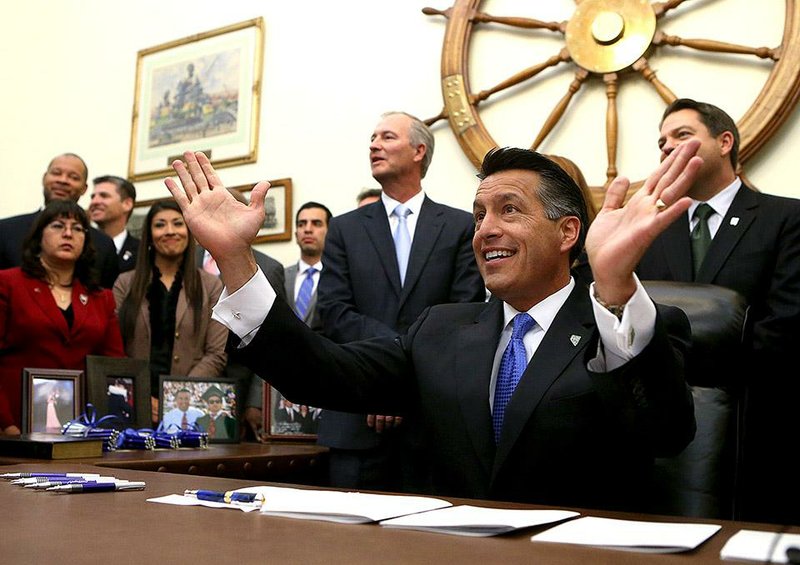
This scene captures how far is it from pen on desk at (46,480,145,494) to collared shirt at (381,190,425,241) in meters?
2.01

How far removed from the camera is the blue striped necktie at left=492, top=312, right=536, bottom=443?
190 cm

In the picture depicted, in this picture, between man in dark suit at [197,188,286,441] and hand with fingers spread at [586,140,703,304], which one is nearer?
hand with fingers spread at [586,140,703,304]

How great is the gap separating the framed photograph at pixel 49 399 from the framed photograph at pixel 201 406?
0.26 m

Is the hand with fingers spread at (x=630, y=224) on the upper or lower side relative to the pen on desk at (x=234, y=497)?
upper

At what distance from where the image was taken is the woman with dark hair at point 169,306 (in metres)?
3.65

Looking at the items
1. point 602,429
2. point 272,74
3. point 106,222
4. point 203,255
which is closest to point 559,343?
point 602,429

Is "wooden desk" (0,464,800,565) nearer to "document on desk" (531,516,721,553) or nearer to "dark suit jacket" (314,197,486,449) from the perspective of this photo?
"document on desk" (531,516,721,553)

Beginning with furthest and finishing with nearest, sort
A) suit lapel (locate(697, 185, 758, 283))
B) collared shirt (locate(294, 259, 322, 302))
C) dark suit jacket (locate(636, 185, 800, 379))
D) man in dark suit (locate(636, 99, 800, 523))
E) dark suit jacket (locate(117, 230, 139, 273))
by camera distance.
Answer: dark suit jacket (locate(117, 230, 139, 273)) < collared shirt (locate(294, 259, 322, 302)) < suit lapel (locate(697, 185, 758, 283)) < dark suit jacket (locate(636, 185, 800, 379)) < man in dark suit (locate(636, 99, 800, 523))

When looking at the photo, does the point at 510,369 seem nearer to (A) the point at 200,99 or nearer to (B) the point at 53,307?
(B) the point at 53,307

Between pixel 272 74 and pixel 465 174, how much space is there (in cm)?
153

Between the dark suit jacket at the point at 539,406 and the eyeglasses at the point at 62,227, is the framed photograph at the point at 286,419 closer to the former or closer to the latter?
the eyeglasses at the point at 62,227

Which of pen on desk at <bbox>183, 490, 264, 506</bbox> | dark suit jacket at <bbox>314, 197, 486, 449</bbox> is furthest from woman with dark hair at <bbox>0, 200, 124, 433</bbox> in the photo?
pen on desk at <bbox>183, 490, 264, 506</bbox>

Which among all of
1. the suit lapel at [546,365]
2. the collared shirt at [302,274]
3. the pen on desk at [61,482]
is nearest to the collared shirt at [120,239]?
the collared shirt at [302,274]

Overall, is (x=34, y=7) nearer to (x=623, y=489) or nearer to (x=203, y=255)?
(x=203, y=255)
